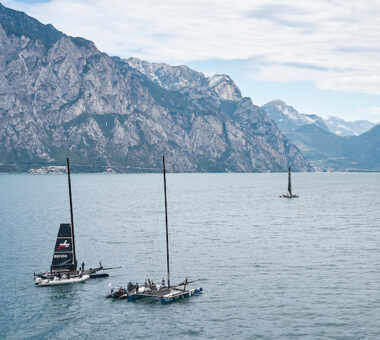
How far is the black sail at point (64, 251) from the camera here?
8512 centimetres

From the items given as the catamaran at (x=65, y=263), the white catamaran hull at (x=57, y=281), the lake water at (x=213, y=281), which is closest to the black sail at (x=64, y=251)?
the catamaran at (x=65, y=263)

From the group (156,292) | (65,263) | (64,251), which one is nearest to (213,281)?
(156,292)

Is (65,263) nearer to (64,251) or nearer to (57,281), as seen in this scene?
(64,251)

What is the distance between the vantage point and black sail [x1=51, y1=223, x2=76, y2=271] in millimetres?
85125

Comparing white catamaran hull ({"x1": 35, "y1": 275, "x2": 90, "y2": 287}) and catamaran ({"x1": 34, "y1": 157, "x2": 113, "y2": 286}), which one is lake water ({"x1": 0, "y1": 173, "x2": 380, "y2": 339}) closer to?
white catamaran hull ({"x1": 35, "y1": 275, "x2": 90, "y2": 287})

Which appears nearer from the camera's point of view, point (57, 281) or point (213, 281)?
point (57, 281)

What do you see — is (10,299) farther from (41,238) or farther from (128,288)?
(41,238)

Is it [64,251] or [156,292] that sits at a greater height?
[64,251]

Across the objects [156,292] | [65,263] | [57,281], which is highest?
[65,263]

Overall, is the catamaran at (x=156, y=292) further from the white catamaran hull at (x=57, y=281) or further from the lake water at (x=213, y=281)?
the white catamaran hull at (x=57, y=281)

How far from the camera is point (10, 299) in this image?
74188 millimetres

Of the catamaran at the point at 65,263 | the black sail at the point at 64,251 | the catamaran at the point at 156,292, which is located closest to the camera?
the catamaran at the point at 156,292

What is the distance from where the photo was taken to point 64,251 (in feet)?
279

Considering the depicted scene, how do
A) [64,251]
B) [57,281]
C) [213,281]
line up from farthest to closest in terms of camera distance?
1. [64,251]
2. [213,281]
3. [57,281]
